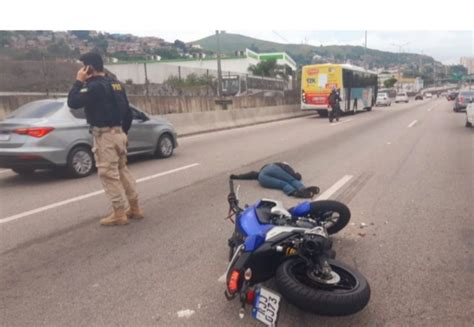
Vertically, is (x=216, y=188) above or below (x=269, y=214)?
below

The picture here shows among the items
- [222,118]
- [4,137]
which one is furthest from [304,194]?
[222,118]

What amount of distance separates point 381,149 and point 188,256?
8.81 metres

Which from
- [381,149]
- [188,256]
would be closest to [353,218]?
[188,256]

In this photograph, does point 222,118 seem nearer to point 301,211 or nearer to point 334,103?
point 334,103

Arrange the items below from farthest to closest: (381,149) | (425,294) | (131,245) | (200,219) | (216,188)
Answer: (381,149) < (216,188) < (200,219) < (131,245) < (425,294)

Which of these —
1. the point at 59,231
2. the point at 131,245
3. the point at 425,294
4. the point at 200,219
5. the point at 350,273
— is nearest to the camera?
the point at 350,273

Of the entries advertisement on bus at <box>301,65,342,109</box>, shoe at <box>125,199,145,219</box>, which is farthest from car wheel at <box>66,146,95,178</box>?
advertisement on bus at <box>301,65,342,109</box>

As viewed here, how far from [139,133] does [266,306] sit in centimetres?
750

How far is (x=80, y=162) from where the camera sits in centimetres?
835

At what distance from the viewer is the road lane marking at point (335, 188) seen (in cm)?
649

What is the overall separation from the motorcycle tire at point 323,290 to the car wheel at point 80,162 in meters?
6.14

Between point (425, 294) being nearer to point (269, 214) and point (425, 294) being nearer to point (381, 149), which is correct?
point (269, 214)

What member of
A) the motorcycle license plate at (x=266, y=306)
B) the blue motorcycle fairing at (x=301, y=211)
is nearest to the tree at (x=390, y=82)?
the blue motorcycle fairing at (x=301, y=211)

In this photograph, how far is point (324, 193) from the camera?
265 inches
